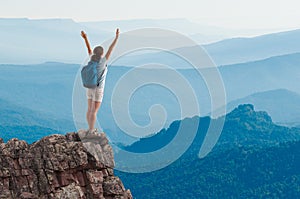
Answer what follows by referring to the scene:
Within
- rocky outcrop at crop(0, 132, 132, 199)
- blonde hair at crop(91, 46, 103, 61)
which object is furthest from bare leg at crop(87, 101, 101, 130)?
blonde hair at crop(91, 46, 103, 61)

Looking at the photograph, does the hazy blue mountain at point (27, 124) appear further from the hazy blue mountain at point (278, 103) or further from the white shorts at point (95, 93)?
the white shorts at point (95, 93)

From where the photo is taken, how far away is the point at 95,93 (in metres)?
11.4

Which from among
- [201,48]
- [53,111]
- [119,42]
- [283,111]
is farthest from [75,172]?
[53,111]

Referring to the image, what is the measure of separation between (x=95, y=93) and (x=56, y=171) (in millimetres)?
1690

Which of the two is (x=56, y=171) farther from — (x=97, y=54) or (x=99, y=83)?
(x=97, y=54)

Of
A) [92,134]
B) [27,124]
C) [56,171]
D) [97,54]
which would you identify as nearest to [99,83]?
[97,54]

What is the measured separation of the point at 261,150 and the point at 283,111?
371 ft

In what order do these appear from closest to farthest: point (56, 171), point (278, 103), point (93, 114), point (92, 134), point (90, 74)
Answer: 1. point (90, 74)
2. point (56, 171)
3. point (93, 114)
4. point (92, 134)
5. point (278, 103)

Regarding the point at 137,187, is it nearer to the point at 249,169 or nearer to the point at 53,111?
the point at 249,169

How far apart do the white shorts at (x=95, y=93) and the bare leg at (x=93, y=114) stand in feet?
0.30

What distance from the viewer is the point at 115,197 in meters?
11.6

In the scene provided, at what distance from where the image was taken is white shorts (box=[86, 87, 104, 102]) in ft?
37.1

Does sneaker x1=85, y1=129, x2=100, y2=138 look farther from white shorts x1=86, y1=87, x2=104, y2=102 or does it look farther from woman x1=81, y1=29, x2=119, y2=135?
white shorts x1=86, y1=87, x2=104, y2=102

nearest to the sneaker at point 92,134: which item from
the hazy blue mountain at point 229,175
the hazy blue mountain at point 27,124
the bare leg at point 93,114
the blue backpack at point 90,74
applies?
the bare leg at point 93,114
